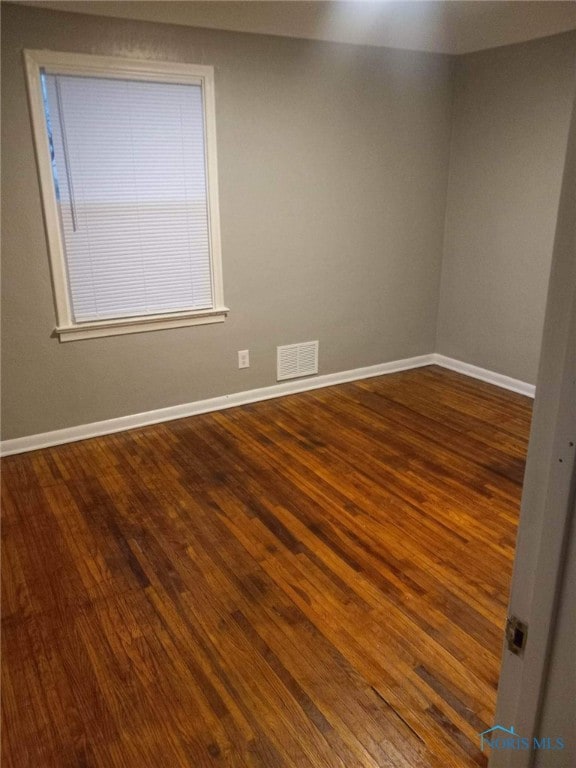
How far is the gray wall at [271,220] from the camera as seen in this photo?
307cm

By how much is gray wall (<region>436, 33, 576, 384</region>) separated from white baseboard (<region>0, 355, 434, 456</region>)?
0.71m

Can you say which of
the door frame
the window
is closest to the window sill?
the window

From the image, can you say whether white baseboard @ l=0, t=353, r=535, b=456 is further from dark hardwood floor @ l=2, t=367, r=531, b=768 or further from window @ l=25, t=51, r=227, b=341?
window @ l=25, t=51, r=227, b=341

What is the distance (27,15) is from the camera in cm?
280

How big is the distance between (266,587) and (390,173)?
3261 millimetres

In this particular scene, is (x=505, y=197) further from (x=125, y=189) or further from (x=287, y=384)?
(x=125, y=189)

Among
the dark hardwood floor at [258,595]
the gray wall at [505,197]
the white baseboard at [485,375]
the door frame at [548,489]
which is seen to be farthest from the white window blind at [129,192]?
the door frame at [548,489]

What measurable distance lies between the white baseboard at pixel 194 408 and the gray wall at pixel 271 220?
0.05 m

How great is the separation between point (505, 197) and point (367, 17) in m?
1.69

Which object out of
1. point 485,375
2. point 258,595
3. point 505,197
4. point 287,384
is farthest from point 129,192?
point 485,375

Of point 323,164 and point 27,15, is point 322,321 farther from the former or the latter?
point 27,15

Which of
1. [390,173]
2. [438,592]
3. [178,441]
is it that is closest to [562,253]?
[438,592]

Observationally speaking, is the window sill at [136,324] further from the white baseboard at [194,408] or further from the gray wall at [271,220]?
the white baseboard at [194,408]

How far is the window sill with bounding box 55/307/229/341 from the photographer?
10.9 feet
